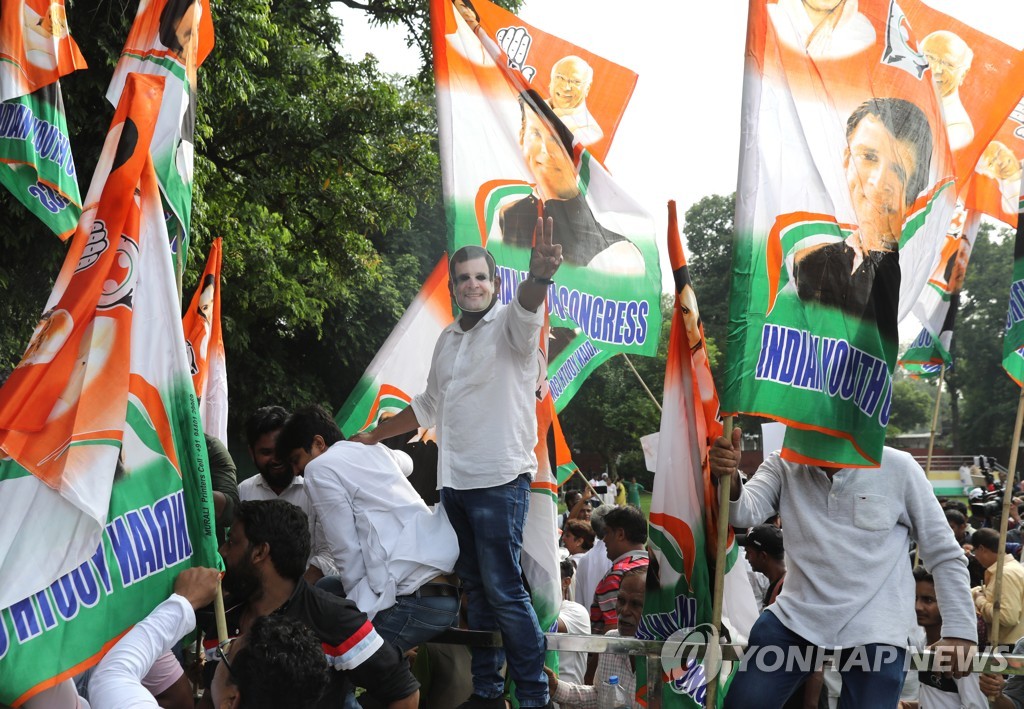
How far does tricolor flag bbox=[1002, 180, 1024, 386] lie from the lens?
6031mm

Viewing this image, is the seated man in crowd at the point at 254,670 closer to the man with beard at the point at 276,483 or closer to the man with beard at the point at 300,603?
the man with beard at the point at 300,603

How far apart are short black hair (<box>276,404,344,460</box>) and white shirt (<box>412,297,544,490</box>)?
0.77 meters

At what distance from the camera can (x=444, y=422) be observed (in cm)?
447

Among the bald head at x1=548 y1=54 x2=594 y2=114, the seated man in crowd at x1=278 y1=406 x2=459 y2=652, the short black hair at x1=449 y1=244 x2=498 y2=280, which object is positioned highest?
the bald head at x1=548 y1=54 x2=594 y2=114

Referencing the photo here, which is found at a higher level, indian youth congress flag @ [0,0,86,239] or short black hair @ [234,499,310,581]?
indian youth congress flag @ [0,0,86,239]

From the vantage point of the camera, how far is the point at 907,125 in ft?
14.0

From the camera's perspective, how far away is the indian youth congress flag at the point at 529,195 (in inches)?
215

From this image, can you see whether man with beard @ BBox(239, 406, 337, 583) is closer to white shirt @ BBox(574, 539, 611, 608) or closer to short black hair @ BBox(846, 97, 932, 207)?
short black hair @ BBox(846, 97, 932, 207)

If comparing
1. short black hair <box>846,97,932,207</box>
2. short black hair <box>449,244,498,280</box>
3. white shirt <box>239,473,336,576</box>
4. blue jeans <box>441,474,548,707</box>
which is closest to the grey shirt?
blue jeans <box>441,474,548,707</box>

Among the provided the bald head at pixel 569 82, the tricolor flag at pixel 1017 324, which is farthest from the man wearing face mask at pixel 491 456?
the tricolor flag at pixel 1017 324

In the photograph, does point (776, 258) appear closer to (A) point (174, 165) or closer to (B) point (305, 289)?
(A) point (174, 165)

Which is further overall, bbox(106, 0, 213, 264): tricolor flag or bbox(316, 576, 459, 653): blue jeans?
bbox(316, 576, 459, 653): blue jeans

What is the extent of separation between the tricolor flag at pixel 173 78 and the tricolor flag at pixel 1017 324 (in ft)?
14.6

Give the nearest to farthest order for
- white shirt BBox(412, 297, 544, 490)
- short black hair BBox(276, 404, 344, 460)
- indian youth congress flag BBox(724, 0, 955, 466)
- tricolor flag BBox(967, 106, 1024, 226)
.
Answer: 1. indian youth congress flag BBox(724, 0, 955, 466)
2. white shirt BBox(412, 297, 544, 490)
3. short black hair BBox(276, 404, 344, 460)
4. tricolor flag BBox(967, 106, 1024, 226)
